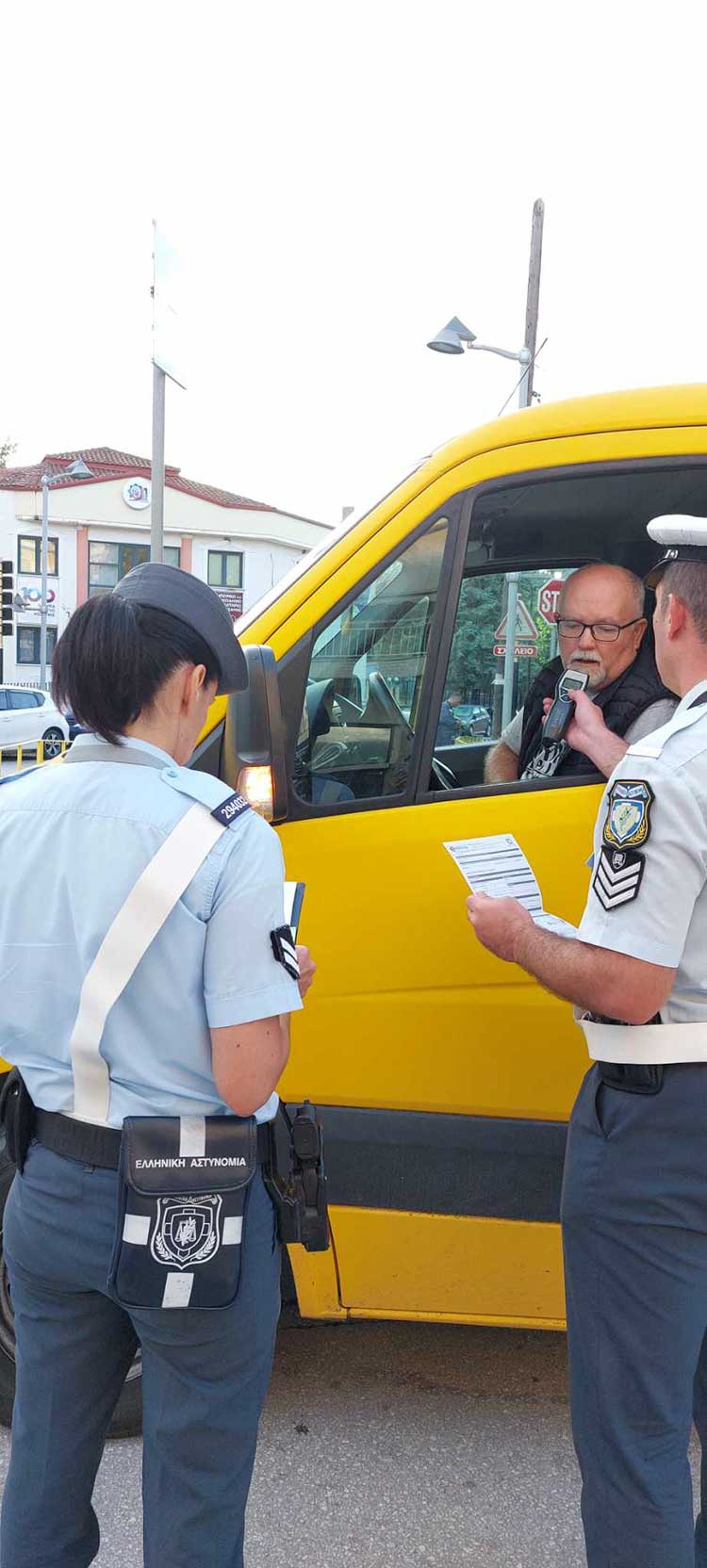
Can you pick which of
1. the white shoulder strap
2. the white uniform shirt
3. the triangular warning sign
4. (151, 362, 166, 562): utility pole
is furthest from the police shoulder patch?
(151, 362, 166, 562): utility pole

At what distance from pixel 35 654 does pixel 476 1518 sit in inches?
1845

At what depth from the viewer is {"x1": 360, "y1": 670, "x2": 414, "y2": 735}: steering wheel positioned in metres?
2.34

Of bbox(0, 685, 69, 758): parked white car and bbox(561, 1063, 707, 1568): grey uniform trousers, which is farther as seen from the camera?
bbox(0, 685, 69, 758): parked white car

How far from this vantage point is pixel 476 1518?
233 centimetres

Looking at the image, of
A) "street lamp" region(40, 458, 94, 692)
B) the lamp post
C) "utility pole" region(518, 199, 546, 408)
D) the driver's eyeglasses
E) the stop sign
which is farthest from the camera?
"street lamp" region(40, 458, 94, 692)

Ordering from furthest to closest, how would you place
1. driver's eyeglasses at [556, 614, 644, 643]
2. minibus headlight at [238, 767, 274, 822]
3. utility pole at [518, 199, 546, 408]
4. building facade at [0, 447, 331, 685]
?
building facade at [0, 447, 331, 685]
utility pole at [518, 199, 546, 408]
driver's eyeglasses at [556, 614, 644, 643]
minibus headlight at [238, 767, 274, 822]

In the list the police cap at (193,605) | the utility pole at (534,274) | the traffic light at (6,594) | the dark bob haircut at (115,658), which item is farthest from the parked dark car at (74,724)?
the traffic light at (6,594)

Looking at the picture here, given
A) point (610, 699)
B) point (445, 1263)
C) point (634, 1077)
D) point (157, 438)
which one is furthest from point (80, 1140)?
point (157, 438)

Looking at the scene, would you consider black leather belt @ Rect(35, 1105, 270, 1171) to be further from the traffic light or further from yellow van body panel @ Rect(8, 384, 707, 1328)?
the traffic light

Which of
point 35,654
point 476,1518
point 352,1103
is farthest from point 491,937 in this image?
point 35,654

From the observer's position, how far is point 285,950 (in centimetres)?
138

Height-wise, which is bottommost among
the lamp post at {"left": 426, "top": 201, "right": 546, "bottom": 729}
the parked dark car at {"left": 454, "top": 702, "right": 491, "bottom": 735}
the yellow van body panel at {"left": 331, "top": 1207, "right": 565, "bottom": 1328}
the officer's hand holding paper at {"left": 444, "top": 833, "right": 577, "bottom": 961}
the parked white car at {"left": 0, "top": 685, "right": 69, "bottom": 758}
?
the parked white car at {"left": 0, "top": 685, "right": 69, "bottom": 758}

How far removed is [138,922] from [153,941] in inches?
1.3

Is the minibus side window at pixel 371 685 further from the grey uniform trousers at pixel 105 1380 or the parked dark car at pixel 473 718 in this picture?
the grey uniform trousers at pixel 105 1380
